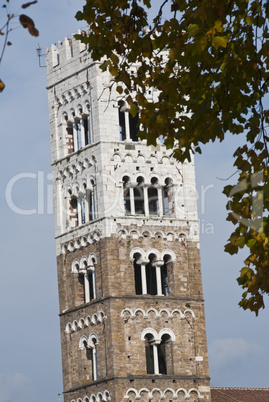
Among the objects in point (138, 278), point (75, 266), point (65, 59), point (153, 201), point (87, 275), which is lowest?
point (138, 278)

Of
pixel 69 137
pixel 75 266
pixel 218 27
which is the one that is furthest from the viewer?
pixel 69 137

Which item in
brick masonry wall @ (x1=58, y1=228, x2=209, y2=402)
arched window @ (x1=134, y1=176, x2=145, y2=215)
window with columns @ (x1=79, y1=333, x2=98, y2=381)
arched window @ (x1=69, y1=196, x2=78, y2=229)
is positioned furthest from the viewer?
arched window @ (x1=69, y1=196, x2=78, y2=229)

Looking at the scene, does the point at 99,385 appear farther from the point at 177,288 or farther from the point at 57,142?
the point at 57,142

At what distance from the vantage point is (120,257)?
3878 centimetres

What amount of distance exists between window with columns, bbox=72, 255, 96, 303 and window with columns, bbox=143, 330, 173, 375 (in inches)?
108

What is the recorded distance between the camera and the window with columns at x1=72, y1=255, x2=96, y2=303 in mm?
39625

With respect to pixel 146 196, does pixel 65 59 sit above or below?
above

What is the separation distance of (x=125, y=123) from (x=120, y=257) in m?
5.18

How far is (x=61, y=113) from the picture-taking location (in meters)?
42.3

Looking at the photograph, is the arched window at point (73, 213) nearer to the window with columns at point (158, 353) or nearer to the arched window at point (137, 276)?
the arched window at point (137, 276)

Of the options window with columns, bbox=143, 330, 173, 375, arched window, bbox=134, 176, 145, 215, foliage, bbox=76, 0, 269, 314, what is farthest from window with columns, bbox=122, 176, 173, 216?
foliage, bbox=76, 0, 269, 314

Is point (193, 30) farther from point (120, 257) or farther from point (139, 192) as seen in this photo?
point (139, 192)

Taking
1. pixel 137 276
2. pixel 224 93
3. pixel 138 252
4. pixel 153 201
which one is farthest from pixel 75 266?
pixel 224 93

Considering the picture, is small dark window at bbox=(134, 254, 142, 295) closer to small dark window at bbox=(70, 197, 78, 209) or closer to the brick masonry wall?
the brick masonry wall
